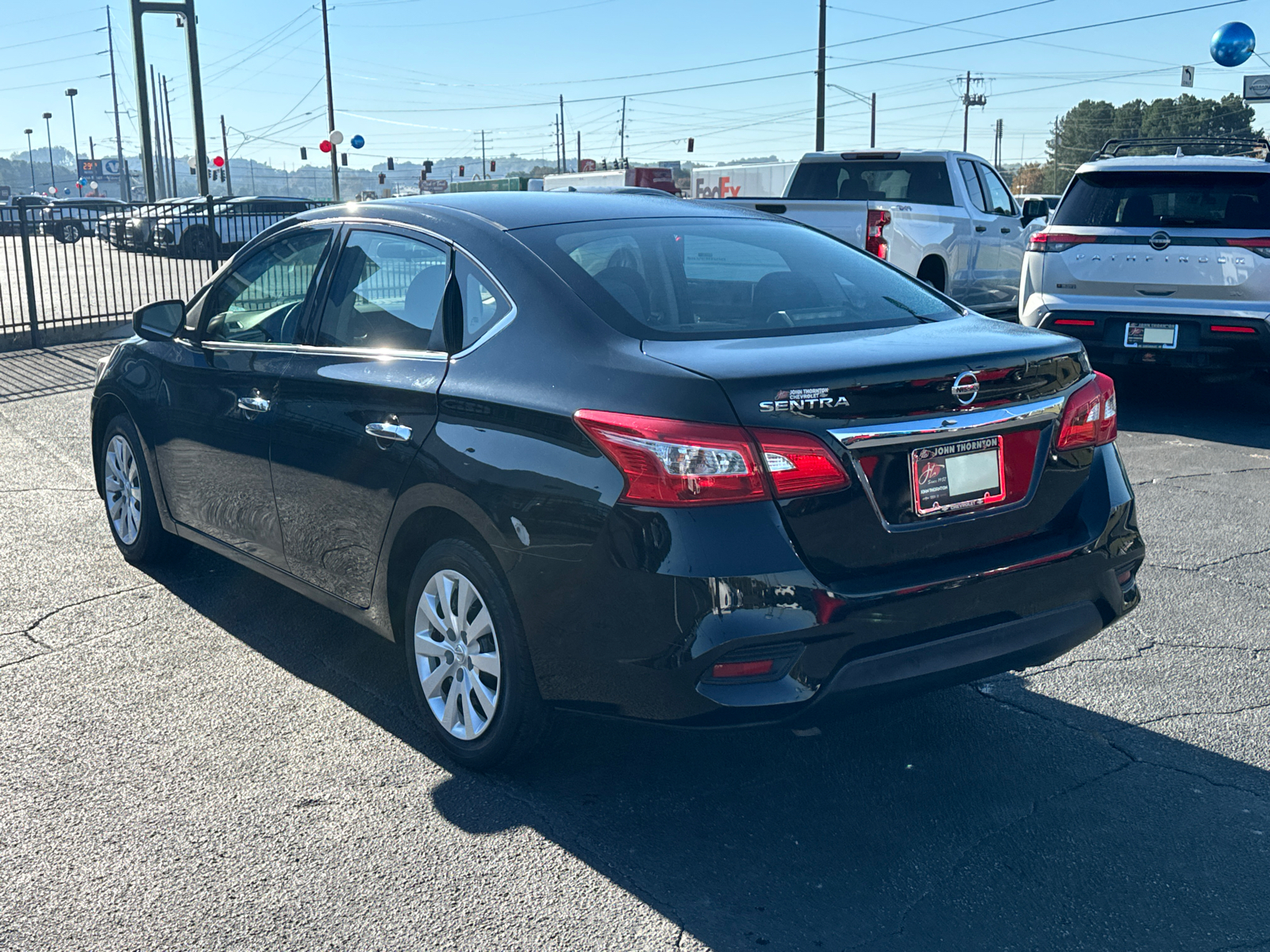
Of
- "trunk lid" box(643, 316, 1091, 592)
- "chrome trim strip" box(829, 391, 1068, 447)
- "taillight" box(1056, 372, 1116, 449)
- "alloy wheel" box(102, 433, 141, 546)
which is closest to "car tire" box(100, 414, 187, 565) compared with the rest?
"alloy wheel" box(102, 433, 141, 546)

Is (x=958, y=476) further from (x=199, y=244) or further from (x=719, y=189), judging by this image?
(x=719, y=189)

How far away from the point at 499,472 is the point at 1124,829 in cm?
191

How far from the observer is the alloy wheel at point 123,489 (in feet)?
17.9

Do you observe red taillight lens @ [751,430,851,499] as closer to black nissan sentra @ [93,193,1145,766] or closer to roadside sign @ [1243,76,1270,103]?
black nissan sentra @ [93,193,1145,766]

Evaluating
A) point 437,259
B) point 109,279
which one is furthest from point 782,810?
point 109,279

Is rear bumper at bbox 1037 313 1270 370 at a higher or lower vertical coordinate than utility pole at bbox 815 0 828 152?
lower

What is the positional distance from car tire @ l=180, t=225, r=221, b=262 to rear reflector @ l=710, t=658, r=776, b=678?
15.6 m

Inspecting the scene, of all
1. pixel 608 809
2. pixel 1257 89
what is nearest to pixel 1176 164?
pixel 608 809

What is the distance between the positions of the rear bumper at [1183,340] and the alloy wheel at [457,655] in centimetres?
639

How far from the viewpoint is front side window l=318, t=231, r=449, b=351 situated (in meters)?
3.75

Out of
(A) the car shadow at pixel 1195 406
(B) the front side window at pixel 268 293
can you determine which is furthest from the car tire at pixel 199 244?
(B) the front side window at pixel 268 293

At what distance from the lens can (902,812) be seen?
3.32 m

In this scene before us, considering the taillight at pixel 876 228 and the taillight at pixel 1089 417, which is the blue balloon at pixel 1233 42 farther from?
the taillight at pixel 1089 417

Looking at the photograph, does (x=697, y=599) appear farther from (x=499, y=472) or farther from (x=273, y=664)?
(x=273, y=664)
